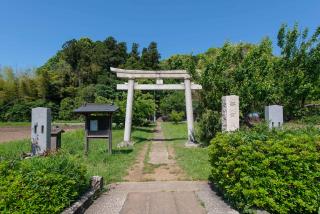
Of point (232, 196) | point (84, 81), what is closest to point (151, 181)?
point (232, 196)

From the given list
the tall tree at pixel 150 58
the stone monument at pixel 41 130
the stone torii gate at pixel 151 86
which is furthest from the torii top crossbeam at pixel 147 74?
the tall tree at pixel 150 58

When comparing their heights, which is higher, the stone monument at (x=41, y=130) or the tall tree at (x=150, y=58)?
the tall tree at (x=150, y=58)

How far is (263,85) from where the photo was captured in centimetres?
1227

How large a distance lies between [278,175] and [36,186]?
3.47m

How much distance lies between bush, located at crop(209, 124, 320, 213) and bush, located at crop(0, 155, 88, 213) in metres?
2.57

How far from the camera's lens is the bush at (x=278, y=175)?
4.48 m

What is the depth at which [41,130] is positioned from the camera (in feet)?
25.4

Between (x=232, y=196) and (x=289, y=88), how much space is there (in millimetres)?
9544

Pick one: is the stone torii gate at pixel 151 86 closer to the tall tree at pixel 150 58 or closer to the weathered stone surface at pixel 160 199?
the weathered stone surface at pixel 160 199

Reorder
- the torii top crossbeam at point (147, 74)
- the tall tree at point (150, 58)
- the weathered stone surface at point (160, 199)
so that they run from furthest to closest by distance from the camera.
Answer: the tall tree at point (150, 58)
the torii top crossbeam at point (147, 74)
the weathered stone surface at point (160, 199)

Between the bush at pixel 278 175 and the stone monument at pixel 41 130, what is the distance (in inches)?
194

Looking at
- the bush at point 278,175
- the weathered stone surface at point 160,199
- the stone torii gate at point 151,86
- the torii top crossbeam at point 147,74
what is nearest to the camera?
the bush at point 278,175

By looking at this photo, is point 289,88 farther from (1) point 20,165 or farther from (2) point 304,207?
(1) point 20,165

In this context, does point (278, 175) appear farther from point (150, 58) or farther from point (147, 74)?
point (150, 58)
